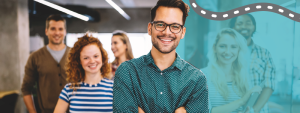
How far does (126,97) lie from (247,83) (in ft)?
3.97

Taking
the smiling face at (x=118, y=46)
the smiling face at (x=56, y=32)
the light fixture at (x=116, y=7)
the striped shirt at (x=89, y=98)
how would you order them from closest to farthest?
the striped shirt at (x=89, y=98)
the smiling face at (x=56, y=32)
the smiling face at (x=118, y=46)
the light fixture at (x=116, y=7)

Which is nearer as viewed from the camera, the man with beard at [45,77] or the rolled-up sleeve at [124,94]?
the rolled-up sleeve at [124,94]

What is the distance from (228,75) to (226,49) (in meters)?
0.24

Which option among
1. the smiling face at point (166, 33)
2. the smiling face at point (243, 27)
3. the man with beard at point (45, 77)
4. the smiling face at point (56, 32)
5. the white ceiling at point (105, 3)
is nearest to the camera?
the smiling face at point (166, 33)

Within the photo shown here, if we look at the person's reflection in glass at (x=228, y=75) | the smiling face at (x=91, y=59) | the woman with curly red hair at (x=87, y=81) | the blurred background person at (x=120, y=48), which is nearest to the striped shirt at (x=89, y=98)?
the woman with curly red hair at (x=87, y=81)

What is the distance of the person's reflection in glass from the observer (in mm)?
1952

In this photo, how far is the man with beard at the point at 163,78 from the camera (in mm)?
1334

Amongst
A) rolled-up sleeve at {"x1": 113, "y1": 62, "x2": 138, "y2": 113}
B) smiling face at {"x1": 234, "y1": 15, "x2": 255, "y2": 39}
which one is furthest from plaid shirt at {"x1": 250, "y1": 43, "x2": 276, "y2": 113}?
rolled-up sleeve at {"x1": 113, "y1": 62, "x2": 138, "y2": 113}

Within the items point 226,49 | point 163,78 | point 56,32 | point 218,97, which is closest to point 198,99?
→ point 163,78

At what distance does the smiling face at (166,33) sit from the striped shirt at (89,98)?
62 centimetres

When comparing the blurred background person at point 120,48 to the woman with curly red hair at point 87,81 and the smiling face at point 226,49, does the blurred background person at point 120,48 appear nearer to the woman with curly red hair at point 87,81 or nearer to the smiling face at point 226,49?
the woman with curly red hair at point 87,81

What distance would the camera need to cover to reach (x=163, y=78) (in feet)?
4.74

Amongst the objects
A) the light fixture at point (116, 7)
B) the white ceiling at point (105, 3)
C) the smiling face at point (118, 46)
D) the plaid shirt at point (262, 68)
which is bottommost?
the plaid shirt at point (262, 68)

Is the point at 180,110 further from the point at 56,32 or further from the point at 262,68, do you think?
the point at 56,32
